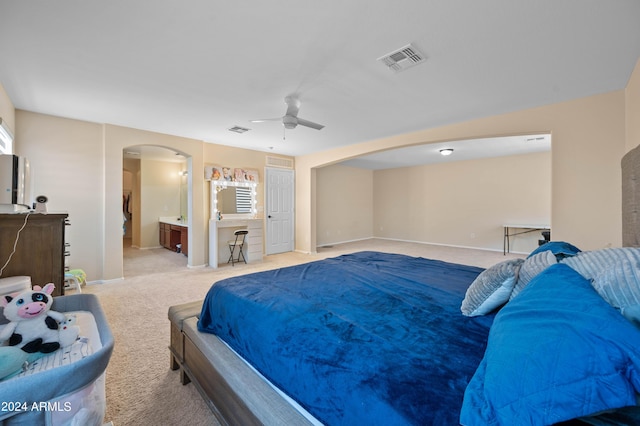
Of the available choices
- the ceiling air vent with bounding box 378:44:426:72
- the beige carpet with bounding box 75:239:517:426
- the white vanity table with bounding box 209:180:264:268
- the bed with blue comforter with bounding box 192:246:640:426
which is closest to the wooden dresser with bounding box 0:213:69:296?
the beige carpet with bounding box 75:239:517:426

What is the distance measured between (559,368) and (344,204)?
26.1 feet

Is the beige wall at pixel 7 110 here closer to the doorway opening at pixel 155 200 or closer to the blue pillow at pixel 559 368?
the doorway opening at pixel 155 200

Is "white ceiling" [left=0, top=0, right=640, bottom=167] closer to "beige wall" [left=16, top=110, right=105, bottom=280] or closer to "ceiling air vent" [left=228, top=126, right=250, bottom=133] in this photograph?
"beige wall" [left=16, top=110, right=105, bottom=280]

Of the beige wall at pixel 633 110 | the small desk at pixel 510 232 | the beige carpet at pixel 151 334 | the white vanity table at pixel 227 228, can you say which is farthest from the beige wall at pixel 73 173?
the small desk at pixel 510 232

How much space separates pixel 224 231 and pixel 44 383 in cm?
494

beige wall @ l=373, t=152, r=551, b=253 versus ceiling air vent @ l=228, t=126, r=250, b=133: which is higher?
ceiling air vent @ l=228, t=126, r=250, b=133

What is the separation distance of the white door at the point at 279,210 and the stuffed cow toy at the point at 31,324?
504 centimetres

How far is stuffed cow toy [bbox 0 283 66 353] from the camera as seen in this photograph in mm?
1210

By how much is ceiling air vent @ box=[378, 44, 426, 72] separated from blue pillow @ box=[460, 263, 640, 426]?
2.17 metres

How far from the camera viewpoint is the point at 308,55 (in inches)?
90.4

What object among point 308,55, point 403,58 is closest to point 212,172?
point 308,55

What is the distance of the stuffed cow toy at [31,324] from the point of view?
1210mm

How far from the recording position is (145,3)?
5.67ft

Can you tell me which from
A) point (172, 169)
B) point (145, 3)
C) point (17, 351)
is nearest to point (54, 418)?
point (17, 351)
